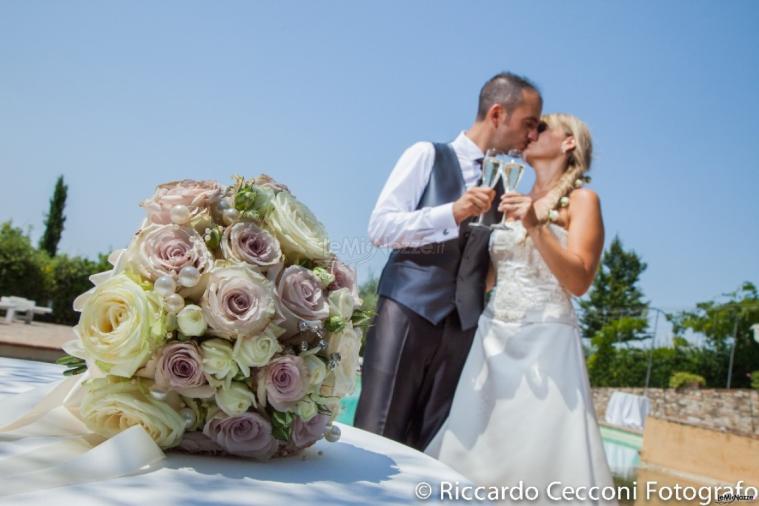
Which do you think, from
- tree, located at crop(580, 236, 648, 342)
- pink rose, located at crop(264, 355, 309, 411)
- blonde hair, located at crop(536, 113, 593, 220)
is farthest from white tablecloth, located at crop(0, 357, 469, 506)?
tree, located at crop(580, 236, 648, 342)

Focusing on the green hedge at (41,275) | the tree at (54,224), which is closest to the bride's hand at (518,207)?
the green hedge at (41,275)

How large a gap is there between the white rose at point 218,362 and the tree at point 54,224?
4008 centimetres

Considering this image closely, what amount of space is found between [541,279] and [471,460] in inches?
36.9

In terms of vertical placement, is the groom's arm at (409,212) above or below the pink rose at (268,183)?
above

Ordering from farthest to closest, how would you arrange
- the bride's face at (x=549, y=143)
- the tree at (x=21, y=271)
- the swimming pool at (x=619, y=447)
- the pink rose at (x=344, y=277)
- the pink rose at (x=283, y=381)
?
the tree at (x=21, y=271) → the swimming pool at (x=619, y=447) → the bride's face at (x=549, y=143) → the pink rose at (x=344, y=277) → the pink rose at (x=283, y=381)

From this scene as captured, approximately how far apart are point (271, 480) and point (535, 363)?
209 centimetres

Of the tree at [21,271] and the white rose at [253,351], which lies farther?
the tree at [21,271]

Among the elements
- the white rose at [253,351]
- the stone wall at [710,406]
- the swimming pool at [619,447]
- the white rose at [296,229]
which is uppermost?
the white rose at [296,229]

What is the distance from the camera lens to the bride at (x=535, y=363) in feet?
9.41

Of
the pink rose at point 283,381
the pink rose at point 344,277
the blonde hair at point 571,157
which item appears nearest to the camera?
the pink rose at point 283,381

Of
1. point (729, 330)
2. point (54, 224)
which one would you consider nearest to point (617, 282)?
point (729, 330)

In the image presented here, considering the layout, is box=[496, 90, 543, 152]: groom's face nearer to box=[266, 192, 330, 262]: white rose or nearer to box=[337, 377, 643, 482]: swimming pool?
box=[266, 192, 330, 262]: white rose

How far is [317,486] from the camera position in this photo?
116 cm

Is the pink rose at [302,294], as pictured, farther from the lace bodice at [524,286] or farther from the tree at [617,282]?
the tree at [617,282]
